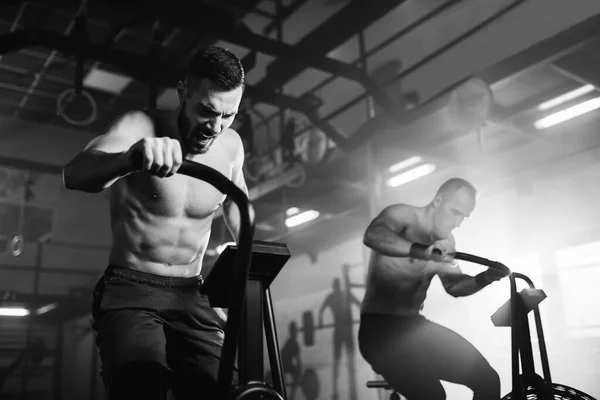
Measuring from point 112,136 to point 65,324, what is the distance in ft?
33.3

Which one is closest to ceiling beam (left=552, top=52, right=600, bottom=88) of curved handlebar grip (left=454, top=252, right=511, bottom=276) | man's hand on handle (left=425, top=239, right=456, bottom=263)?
curved handlebar grip (left=454, top=252, right=511, bottom=276)

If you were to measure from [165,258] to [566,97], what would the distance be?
4570 mm

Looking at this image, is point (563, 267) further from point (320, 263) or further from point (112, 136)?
point (112, 136)

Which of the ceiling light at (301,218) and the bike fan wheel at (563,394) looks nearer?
the bike fan wheel at (563,394)

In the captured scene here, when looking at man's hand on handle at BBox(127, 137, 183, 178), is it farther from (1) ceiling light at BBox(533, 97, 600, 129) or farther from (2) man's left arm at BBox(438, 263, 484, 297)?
(1) ceiling light at BBox(533, 97, 600, 129)

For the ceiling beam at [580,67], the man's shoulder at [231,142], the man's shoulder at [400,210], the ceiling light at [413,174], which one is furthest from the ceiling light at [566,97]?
the man's shoulder at [231,142]

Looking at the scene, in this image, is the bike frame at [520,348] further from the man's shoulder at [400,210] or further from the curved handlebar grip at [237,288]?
the curved handlebar grip at [237,288]

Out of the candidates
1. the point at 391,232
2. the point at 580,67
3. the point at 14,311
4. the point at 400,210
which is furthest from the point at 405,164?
the point at 14,311

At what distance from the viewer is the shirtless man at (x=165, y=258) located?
5.06 feet

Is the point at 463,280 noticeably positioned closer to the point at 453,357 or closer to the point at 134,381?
the point at 453,357

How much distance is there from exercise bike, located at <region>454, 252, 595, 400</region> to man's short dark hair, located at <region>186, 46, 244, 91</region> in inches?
59.4

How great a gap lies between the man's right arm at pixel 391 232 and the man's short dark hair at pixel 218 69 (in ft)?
5.37

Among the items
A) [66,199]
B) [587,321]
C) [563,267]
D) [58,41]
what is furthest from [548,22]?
[66,199]

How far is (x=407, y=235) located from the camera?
3.46 meters
